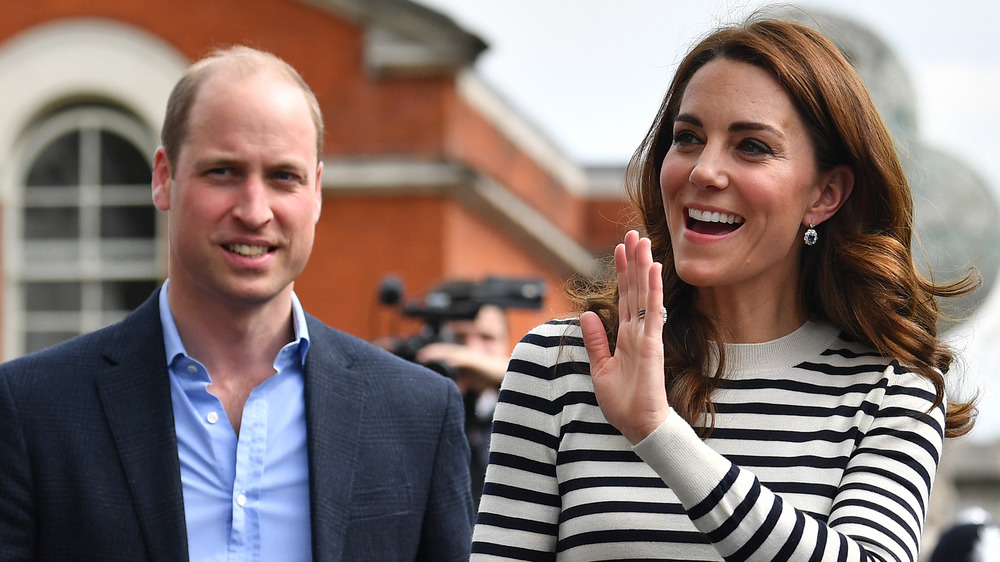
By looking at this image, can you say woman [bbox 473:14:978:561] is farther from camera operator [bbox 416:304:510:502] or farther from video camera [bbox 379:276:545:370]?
video camera [bbox 379:276:545:370]

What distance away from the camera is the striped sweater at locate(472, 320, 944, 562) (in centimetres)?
229

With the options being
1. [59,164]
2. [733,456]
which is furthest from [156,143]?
[733,456]

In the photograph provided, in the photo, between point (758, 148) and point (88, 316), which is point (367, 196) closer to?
point (88, 316)

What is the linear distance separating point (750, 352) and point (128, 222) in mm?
12639

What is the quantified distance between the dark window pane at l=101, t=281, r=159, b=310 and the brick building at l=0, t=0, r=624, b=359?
0.01 meters

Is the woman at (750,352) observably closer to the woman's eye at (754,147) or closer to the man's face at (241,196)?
the woman's eye at (754,147)

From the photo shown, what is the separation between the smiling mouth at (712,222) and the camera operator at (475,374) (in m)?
2.73

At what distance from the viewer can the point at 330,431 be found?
2.96 metres

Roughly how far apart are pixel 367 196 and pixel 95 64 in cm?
309

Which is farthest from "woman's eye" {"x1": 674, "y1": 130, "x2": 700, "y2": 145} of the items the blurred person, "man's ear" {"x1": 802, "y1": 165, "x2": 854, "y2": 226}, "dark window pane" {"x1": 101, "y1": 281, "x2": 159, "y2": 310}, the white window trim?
"dark window pane" {"x1": 101, "y1": 281, "x2": 159, "y2": 310}

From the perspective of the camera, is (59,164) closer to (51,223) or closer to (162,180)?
(51,223)

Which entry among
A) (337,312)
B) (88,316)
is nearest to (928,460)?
(337,312)

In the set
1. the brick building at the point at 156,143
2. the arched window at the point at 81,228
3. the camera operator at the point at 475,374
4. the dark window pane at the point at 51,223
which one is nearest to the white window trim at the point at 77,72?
the brick building at the point at 156,143

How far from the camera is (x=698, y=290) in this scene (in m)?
2.67
